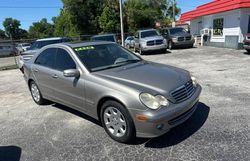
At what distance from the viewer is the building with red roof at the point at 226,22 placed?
1538cm

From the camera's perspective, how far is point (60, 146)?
3881mm

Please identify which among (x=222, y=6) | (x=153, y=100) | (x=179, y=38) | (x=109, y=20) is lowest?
(x=153, y=100)

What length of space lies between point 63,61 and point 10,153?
1.97 m

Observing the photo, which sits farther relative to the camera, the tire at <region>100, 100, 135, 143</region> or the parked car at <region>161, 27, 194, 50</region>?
the parked car at <region>161, 27, 194, 50</region>

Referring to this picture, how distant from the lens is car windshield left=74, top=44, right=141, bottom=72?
440 centimetres

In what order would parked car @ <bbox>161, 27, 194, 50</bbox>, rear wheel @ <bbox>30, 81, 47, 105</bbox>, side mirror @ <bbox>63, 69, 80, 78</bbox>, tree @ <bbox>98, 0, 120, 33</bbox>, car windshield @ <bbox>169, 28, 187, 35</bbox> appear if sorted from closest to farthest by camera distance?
1. side mirror @ <bbox>63, 69, 80, 78</bbox>
2. rear wheel @ <bbox>30, 81, 47, 105</bbox>
3. parked car @ <bbox>161, 27, 194, 50</bbox>
4. car windshield @ <bbox>169, 28, 187, 35</bbox>
5. tree @ <bbox>98, 0, 120, 33</bbox>

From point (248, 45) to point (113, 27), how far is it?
2282 cm

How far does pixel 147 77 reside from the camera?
12.8 ft

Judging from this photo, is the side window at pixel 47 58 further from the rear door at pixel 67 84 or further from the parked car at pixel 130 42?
the parked car at pixel 130 42

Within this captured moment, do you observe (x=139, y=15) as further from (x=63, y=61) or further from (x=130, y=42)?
(x=63, y=61)

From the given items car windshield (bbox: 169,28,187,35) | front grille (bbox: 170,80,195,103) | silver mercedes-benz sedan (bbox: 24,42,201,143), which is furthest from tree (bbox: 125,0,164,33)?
front grille (bbox: 170,80,195,103)

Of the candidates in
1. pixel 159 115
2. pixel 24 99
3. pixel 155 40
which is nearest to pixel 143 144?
pixel 159 115

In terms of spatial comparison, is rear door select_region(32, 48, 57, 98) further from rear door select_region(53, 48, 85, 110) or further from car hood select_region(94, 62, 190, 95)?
car hood select_region(94, 62, 190, 95)

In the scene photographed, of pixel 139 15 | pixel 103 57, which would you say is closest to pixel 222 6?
pixel 103 57
